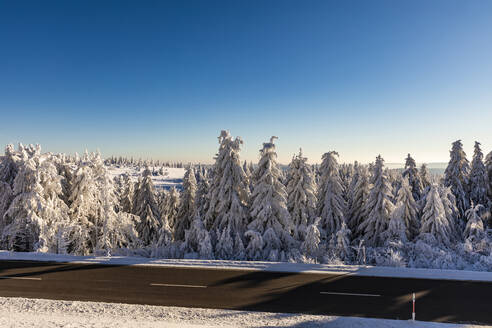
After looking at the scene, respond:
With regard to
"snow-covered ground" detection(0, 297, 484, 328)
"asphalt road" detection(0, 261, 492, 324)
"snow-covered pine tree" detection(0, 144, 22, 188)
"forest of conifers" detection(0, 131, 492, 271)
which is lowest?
"snow-covered ground" detection(0, 297, 484, 328)

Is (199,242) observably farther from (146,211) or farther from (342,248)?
(146,211)

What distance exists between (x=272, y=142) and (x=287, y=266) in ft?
36.6

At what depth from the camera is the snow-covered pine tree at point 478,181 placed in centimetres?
2784

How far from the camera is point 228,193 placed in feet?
70.5

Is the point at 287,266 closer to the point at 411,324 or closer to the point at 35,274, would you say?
the point at 411,324

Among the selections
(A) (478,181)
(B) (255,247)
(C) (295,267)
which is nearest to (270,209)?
(B) (255,247)

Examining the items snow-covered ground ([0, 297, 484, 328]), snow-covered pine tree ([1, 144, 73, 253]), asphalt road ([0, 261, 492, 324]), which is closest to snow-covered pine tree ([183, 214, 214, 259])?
asphalt road ([0, 261, 492, 324])

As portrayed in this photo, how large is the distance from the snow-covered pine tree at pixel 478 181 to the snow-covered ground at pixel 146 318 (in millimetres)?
26960

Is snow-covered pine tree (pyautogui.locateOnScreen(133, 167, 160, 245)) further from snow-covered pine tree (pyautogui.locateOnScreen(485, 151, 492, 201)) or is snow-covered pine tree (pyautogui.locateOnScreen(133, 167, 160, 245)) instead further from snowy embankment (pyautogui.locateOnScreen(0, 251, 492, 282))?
snow-covered pine tree (pyautogui.locateOnScreen(485, 151, 492, 201))

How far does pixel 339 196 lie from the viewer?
27156mm

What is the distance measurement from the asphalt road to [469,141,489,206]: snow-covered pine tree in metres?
22.8

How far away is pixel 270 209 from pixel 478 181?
88.3 ft

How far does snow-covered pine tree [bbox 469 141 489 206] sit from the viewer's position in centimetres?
2784

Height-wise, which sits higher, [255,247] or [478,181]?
[478,181]
